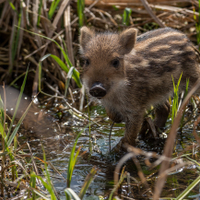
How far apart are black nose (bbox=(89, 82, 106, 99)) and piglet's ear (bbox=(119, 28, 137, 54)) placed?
711 millimetres

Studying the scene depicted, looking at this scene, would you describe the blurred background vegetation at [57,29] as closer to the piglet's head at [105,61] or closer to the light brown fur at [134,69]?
the light brown fur at [134,69]

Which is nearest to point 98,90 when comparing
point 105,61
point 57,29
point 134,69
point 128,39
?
point 105,61

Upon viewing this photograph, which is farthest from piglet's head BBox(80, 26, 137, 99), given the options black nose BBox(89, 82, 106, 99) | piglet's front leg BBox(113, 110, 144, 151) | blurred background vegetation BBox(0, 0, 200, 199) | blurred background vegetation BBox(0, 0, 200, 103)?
blurred background vegetation BBox(0, 0, 200, 103)

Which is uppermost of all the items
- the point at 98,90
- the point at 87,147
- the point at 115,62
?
the point at 115,62

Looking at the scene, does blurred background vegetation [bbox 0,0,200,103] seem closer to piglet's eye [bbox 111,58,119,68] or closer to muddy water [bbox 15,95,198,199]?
muddy water [bbox 15,95,198,199]

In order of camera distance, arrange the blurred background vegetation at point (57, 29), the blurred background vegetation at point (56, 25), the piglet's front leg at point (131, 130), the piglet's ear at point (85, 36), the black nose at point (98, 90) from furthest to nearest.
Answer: the blurred background vegetation at point (56, 25) → the blurred background vegetation at point (57, 29) → the piglet's ear at point (85, 36) → the piglet's front leg at point (131, 130) → the black nose at point (98, 90)

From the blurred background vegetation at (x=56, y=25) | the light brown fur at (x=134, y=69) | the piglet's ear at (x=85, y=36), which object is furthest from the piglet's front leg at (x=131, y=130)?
the blurred background vegetation at (x=56, y=25)

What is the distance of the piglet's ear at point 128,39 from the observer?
4.05 metres

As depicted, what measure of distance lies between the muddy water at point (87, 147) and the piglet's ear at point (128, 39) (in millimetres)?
1088

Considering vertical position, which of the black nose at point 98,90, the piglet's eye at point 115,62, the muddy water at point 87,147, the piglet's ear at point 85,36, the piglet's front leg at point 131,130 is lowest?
the muddy water at point 87,147

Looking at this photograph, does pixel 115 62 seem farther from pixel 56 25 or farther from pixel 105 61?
pixel 56 25

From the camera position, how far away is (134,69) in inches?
163

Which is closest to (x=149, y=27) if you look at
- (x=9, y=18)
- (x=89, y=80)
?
(x=9, y=18)

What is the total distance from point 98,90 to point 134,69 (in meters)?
0.79
